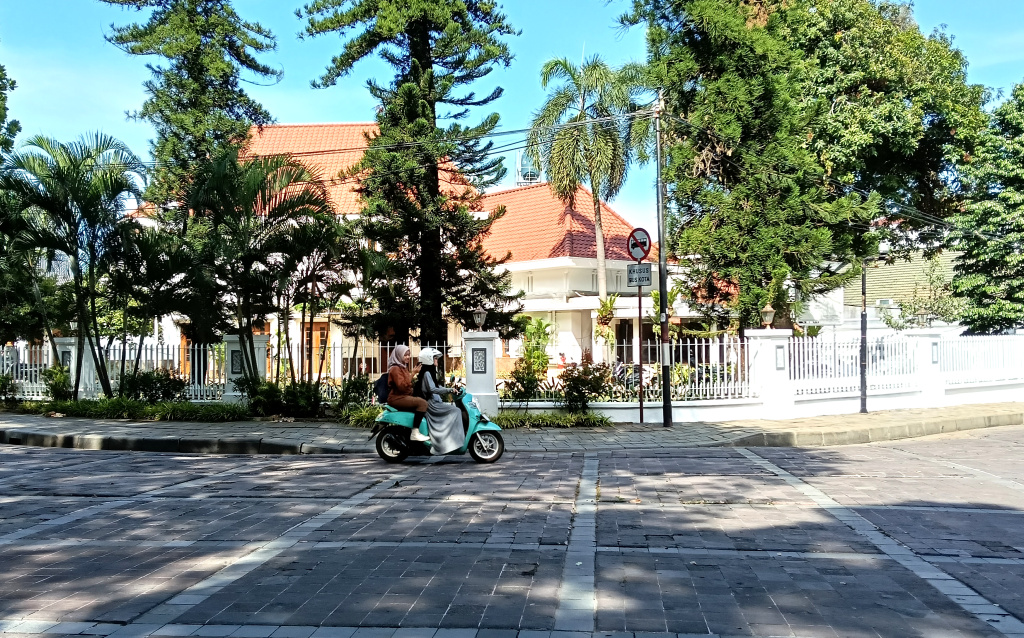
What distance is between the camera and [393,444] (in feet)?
37.7

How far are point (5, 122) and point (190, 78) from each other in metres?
6.19

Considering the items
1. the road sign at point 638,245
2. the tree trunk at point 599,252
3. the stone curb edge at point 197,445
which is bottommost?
the stone curb edge at point 197,445

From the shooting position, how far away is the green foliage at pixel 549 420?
1562 centimetres

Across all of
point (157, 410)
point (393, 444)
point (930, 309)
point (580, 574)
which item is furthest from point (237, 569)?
point (930, 309)

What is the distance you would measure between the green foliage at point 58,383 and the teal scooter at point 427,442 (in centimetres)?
1049

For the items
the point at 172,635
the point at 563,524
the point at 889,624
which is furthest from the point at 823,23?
the point at 172,635

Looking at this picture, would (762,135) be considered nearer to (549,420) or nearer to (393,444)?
(549,420)

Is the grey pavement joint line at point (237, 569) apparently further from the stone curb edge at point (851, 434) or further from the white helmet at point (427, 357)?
the stone curb edge at point (851, 434)

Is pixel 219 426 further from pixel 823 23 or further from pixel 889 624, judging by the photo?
pixel 823 23

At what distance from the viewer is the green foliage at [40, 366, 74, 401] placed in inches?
730

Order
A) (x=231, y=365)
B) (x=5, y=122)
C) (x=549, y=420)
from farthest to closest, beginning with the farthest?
1. (x=5, y=122)
2. (x=231, y=365)
3. (x=549, y=420)

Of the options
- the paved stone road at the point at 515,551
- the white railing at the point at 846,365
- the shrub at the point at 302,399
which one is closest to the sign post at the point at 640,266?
the white railing at the point at 846,365

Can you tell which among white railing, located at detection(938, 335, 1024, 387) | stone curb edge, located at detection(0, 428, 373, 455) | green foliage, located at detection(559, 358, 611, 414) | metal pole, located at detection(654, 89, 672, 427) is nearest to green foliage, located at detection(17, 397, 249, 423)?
stone curb edge, located at detection(0, 428, 373, 455)

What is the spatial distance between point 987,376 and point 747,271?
7128mm
